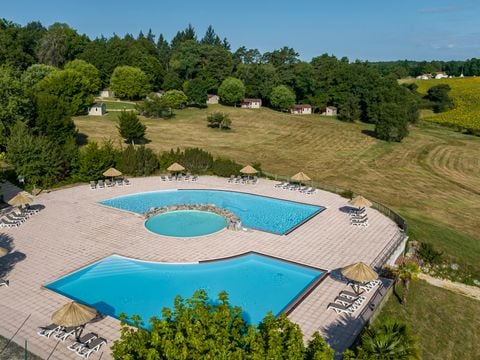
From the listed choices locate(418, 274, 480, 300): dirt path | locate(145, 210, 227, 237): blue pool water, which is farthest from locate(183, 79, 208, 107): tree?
locate(418, 274, 480, 300): dirt path

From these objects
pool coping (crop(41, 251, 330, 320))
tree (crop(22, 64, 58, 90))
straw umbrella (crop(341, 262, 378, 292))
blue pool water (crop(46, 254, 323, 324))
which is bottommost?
blue pool water (crop(46, 254, 323, 324))

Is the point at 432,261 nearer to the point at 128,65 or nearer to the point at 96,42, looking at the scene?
the point at 128,65

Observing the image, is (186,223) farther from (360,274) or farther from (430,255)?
(430,255)

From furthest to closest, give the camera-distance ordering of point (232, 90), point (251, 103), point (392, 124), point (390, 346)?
1. point (251, 103)
2. point (232, 90)
3. point (392, 124)
4. point (390, 346)

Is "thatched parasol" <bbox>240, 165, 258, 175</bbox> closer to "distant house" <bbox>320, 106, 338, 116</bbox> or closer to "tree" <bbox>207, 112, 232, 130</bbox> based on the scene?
"tree" <bbox>207, 112, 232, 130</bbox>

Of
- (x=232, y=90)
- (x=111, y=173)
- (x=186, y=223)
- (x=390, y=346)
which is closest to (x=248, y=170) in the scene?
(x=186, y=223)

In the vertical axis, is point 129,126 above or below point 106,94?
below
